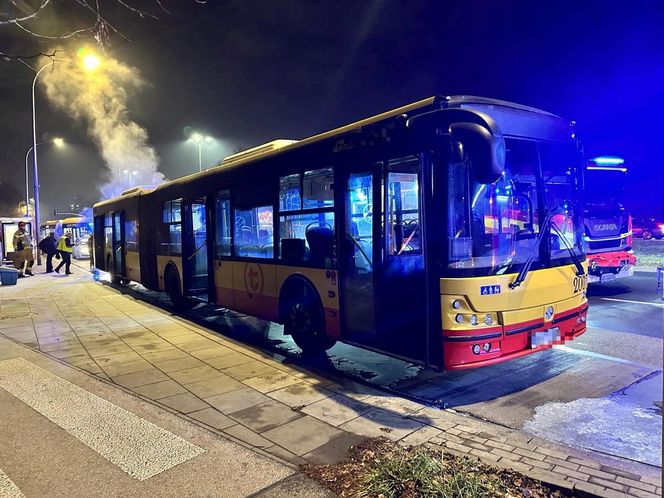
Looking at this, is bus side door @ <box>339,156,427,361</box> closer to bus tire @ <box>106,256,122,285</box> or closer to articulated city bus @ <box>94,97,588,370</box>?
articulated city bus @ <box>94,97,588,370</box>

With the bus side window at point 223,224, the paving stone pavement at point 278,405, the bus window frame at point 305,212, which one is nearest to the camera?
the paving stone pavement at point 278,405

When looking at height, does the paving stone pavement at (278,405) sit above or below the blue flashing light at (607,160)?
below

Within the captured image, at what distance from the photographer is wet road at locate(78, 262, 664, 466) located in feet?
15.1

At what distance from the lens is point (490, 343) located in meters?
5.05

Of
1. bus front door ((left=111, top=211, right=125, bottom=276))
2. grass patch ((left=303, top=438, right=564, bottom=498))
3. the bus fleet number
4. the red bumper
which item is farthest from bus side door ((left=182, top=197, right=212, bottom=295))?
grass patch ((left=303, top=438, right=564, bottom=498))

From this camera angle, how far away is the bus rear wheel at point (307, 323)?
678 cm

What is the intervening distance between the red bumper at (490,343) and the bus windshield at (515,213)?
61cm

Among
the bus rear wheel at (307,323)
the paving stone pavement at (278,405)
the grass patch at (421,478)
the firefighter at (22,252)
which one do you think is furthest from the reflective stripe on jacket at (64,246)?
the grass patch at (421,478)

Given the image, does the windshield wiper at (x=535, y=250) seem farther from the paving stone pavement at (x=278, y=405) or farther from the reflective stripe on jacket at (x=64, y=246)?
the reflective stripe on jacket at (x=64, y=246)

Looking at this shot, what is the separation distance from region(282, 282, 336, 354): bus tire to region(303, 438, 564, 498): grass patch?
298 centimetres

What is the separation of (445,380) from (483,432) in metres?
1.60

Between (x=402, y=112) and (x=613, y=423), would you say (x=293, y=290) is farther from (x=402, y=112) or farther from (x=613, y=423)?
(x=613, y=423)

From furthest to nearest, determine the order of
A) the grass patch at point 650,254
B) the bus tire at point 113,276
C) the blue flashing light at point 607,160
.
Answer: the grass patch at point 650,254 < the bus tire at point 113,276 < the blue flashing light at point 607,160

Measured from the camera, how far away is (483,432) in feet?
14.5
